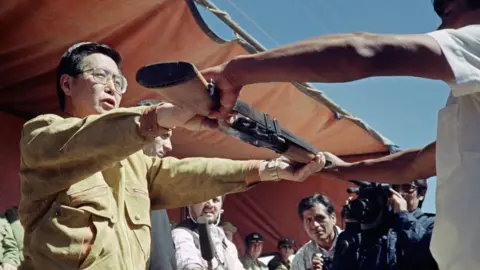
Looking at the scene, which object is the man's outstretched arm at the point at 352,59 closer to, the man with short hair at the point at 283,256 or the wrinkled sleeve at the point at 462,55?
the wrinkled sleeve at the point at 462,55

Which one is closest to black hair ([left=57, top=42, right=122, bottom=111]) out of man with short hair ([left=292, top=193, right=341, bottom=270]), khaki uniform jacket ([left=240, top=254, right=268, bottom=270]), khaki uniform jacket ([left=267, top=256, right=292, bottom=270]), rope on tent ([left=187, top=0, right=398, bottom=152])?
rope on tent ([left=187, top=0, right=398, bottom=152])

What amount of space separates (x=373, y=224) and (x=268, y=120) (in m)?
1.36

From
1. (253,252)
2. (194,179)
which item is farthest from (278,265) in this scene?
(194,179)

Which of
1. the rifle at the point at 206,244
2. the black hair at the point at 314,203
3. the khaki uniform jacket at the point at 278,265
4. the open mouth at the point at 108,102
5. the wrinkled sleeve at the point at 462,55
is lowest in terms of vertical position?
the khaki uniform jacket at the point at 278,265

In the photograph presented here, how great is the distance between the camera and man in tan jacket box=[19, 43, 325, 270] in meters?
1.69

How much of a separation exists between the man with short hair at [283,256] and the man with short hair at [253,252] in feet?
0.42

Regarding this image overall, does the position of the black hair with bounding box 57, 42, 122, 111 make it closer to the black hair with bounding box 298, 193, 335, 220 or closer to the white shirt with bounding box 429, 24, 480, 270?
the white shirt with bounding box 429, 24, 480, 270

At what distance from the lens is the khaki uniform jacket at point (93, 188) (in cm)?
170

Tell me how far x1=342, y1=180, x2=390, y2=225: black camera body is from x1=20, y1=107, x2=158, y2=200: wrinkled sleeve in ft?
4.39

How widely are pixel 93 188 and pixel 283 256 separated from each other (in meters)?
4.51

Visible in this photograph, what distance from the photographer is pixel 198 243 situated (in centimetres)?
320

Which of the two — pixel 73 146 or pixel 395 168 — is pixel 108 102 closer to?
pixel 73 146

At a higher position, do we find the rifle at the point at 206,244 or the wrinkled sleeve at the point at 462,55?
the wrinkled sleeve at the point at 462,55

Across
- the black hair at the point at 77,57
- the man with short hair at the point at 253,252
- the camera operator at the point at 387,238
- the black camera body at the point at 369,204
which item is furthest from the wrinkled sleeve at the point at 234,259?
the man with short hair at the point at 253,252
